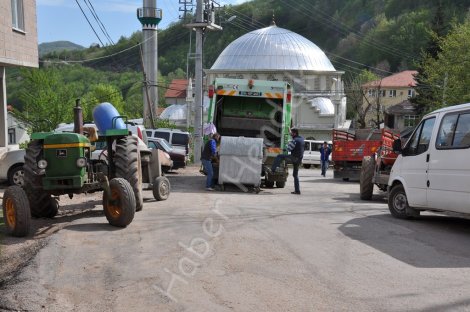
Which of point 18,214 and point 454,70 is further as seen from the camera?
point 454,70

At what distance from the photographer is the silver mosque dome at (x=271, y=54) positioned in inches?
2621

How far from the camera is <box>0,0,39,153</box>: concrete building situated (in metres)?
Result: 18.2

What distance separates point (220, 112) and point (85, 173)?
9.02 metres

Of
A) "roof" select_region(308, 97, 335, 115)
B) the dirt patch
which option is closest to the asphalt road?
the dirt patch

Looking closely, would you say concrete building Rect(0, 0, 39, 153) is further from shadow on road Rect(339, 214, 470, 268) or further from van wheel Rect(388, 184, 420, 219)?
shadow on road Rect(339, 214, 470, 268)

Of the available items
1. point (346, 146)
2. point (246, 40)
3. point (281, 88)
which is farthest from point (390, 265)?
point (246, 40)

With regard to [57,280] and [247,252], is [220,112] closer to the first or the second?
[247,252]

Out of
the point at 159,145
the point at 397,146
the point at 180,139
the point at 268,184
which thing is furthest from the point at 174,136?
the point at 397,146

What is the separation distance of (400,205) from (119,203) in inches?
212

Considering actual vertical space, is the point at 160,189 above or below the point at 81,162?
below

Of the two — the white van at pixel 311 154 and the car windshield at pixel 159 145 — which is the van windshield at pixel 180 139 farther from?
the white van at pixel 311 154

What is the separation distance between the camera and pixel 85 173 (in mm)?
9047

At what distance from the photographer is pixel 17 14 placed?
19.9 meters

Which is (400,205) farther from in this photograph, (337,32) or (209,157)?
(337,32)
